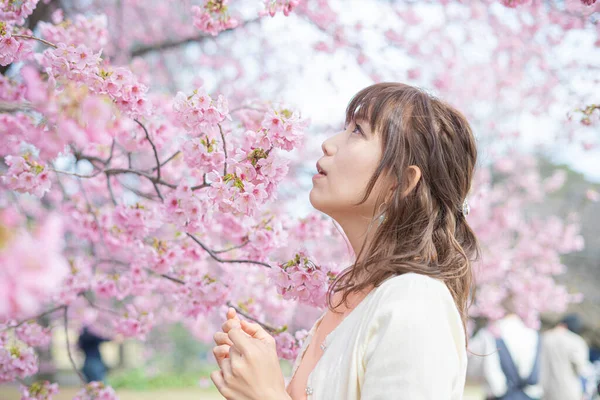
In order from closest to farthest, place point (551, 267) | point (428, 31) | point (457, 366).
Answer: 1. point (457, 366)
2. point (428, 31)
3. point (551, 267)

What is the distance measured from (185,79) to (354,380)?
6418mm

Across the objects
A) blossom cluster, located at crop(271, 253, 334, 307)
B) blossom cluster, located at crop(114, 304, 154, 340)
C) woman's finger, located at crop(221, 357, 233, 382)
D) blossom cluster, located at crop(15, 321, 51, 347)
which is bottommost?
blossom cluster, located at crop(114, 304, 154, 340)

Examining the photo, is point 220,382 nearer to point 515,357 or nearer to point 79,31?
point 79,31

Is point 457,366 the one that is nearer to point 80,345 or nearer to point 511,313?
point 511,313

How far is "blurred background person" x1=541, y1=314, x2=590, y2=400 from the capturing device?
17.9 feet

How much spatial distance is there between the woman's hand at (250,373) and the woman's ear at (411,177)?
52cm

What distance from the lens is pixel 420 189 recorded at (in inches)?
62.4

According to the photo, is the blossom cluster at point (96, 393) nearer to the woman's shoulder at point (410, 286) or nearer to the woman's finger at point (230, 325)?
the woman's finger at point (230, 325)

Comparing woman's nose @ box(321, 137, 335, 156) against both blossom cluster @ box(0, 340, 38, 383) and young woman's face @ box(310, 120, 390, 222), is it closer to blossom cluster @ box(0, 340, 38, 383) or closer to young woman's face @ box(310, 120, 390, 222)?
Result: young woman's face @ box(310, 120, 390, 222)

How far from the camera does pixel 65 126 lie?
100 centimetres

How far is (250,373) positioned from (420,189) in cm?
61

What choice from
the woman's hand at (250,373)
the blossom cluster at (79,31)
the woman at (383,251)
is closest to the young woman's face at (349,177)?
the woman at (383,251)

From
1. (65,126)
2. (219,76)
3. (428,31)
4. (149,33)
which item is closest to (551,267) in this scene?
(428,31)

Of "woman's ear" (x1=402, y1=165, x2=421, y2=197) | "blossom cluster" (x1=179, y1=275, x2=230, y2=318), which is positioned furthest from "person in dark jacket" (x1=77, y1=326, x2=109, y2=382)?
"woman's ear" (x1=402, y1=165, x2=421, y2=197)
